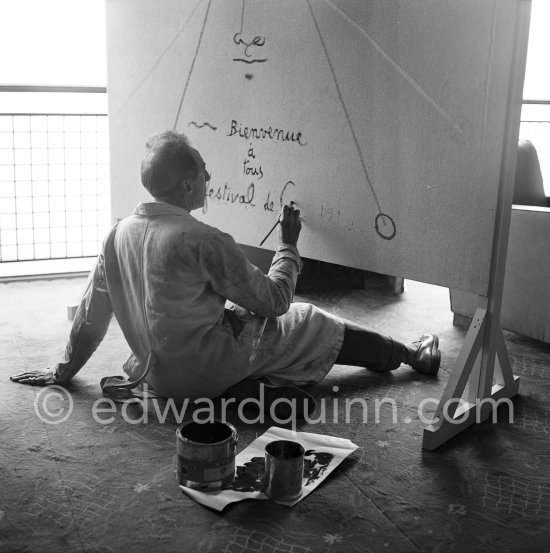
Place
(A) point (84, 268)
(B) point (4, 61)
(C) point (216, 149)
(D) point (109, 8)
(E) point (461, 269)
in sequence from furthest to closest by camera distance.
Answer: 1. (B) point (4, 61)
2. (A) point (84, 268)
3. (D) point (109, 8)
4. (C) point (216, 149)
5. (E) point (461, 269)

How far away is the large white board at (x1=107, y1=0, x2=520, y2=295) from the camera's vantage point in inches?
78.5

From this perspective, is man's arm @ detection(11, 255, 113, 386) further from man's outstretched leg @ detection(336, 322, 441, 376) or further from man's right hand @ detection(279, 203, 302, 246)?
man's outstretched leg @ detection(336, 322, 441, 376)

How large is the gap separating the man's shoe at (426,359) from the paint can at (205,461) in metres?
1.02

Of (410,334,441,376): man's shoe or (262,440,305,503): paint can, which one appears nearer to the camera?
(262,440,305,503): paint can

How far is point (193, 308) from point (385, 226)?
0.63 metres

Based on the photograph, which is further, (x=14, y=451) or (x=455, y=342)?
(x=455, y=342)

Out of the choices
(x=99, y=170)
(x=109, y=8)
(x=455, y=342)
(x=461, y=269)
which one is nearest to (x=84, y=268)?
(x=99, y=170)

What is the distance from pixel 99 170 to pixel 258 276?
280 cm

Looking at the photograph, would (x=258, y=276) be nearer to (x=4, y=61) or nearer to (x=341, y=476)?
(x=341, y=476)

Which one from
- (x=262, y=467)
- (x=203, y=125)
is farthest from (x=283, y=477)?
(x=203, y=125)

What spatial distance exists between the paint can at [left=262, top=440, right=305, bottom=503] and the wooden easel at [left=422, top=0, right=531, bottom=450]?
1.55 feet

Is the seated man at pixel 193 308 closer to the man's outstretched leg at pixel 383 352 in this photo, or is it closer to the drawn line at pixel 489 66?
the man's outstretched leg at pixel 383 352

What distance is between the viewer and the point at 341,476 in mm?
1923

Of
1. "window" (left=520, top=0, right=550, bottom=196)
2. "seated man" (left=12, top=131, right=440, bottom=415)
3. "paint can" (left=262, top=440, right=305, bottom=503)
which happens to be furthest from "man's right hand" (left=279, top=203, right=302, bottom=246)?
"window" (left=520, top=0, right=550, bottom=196)
